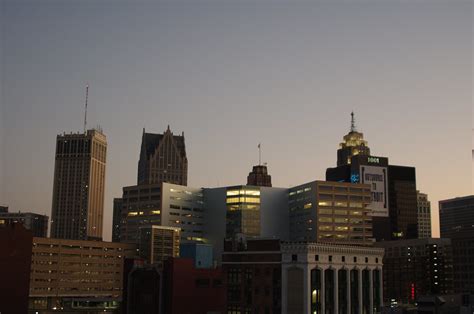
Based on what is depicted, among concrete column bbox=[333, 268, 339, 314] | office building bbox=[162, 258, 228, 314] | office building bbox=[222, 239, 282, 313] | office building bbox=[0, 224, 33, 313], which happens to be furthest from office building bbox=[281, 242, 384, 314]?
office building bbox=[0, 224, 33, 313]

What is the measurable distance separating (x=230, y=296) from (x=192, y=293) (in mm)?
17311

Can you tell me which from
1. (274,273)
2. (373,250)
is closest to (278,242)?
(274,273)

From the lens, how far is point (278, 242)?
→ 527ft

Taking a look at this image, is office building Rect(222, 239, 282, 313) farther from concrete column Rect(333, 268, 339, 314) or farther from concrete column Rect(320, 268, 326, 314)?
concrete column Rect(333, 268, 339, 314)

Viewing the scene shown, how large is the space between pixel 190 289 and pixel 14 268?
1939 inches

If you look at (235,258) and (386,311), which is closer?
(386,311)

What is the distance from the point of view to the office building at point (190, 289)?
17400cm

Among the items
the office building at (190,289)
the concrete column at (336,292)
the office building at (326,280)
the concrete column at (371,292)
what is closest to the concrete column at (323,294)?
the office building at (326,280)

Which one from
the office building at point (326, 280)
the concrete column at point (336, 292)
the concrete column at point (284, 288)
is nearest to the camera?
the office building at point (326, 280)

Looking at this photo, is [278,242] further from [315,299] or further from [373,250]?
[373,250]

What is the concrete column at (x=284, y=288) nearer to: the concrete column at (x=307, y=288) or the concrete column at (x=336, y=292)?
the concrete column at (x=307, y=288)

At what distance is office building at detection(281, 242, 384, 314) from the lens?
508 ft

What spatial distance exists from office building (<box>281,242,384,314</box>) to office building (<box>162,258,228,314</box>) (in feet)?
73.3

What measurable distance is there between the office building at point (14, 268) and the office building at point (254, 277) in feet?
190
